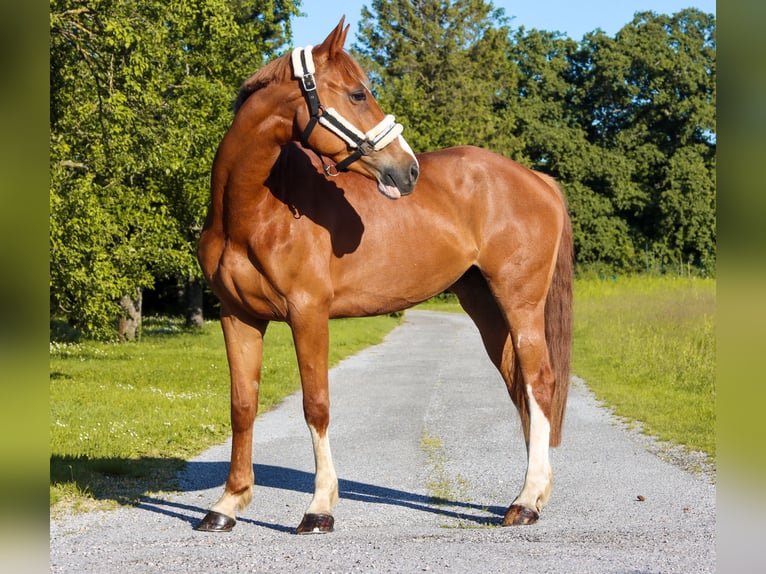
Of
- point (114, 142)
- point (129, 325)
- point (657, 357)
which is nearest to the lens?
point (114, 142)

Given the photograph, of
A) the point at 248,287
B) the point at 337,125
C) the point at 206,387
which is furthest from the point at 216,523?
the point at 206,387

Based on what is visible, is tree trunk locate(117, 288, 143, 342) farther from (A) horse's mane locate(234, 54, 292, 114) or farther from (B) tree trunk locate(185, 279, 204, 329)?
(A) horse's mane locate(234, 54, 292, 114)

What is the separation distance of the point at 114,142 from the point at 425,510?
9075 millimetres

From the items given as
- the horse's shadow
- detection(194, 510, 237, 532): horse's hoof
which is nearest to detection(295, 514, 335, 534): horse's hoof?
the horse's shadow

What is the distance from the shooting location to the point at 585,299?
95.7 ft

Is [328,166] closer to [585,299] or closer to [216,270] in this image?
[216,270]

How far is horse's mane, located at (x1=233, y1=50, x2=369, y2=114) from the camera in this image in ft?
16.4

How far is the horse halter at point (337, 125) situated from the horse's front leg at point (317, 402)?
952mm

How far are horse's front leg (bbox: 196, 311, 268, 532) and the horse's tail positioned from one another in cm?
216

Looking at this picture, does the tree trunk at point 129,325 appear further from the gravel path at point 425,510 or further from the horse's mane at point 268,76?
the horse's mane at point 268,76

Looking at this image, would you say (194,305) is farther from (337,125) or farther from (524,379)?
(337,125)

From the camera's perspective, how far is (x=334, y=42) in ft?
16.2

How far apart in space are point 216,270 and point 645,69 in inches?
2257

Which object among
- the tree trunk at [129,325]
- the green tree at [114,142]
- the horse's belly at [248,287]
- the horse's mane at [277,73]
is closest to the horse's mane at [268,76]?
the horse's mane at [277,73]
